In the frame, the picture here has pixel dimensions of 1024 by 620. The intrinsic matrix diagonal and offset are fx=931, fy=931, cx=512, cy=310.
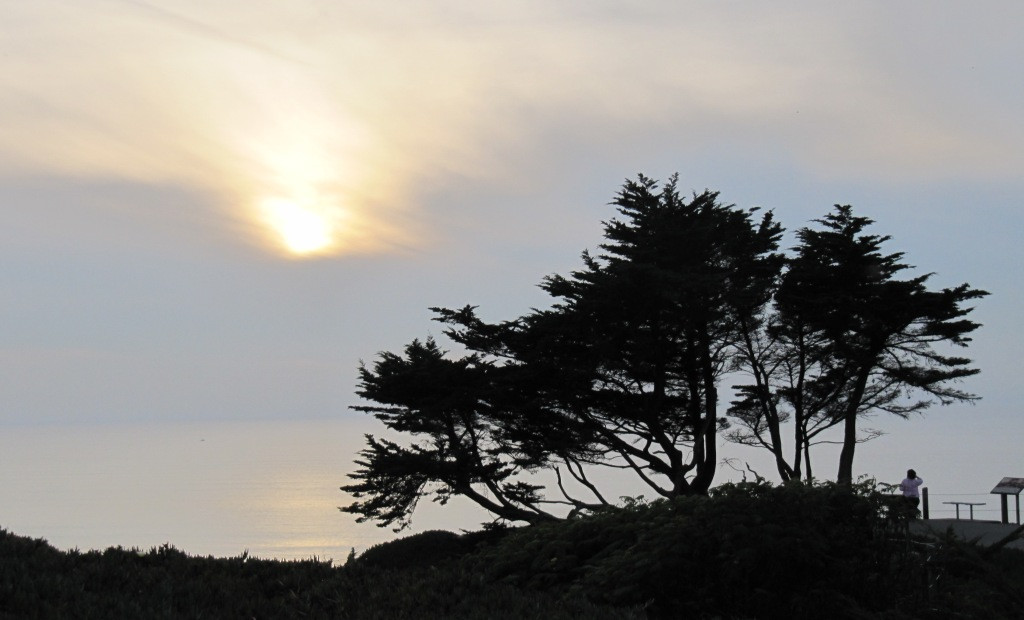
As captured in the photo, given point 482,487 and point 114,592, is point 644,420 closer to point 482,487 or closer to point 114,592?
point 482,487

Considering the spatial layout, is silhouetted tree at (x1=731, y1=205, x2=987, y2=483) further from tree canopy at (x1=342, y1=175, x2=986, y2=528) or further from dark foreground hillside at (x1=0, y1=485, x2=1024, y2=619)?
dark foreground hillside at (x1=0, y1=485, x2=1024, y2=619)

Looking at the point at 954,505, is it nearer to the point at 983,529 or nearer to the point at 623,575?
the point at 983,529

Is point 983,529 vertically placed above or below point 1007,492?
below

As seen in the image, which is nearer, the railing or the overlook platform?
the overlook platform

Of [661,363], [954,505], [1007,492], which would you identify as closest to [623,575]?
[661,363]

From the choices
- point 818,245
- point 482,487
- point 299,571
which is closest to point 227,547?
point 482,487

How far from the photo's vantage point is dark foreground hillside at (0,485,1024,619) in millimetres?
7969

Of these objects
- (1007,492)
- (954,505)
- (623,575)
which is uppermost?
(1007,492)

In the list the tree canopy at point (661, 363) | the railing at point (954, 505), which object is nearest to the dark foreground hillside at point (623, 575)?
the tree canopy at point (661, 363)

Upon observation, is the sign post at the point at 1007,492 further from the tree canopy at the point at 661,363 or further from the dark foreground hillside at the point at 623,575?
the dark foreground hillside at the point at 623,575

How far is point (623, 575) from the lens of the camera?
32.8ft

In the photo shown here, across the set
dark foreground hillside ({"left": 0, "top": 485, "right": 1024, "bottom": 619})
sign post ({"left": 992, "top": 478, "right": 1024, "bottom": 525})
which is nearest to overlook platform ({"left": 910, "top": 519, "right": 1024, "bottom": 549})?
sign post ({"left": 992, "top": 478, "right": 1024, "bottom": 525})

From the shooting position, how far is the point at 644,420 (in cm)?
2989

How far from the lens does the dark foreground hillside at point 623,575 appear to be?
797cm
